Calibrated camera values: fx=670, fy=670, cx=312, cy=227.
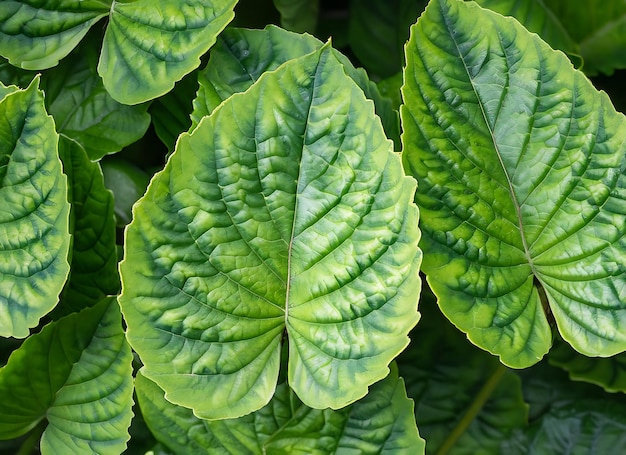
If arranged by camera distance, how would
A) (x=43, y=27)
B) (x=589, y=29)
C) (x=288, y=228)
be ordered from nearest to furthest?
(x=288, y=228) → (x=43, y=27) → (x=589, y=29)

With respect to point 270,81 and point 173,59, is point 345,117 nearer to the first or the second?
point 270,81

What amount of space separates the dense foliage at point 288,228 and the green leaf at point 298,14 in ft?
0.41

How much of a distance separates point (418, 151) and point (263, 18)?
0.34m

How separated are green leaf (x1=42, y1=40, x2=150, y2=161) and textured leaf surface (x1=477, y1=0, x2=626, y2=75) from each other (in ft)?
1.46

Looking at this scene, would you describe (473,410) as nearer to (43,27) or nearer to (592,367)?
(592,367)

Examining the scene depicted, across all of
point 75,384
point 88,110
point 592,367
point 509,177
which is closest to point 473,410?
point 592,367

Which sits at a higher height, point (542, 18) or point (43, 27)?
point (542, 18)

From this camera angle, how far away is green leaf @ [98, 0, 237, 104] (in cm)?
59

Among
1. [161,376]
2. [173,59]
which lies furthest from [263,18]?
[161,376]

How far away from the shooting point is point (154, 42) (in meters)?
0.61

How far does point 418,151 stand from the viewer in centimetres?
55

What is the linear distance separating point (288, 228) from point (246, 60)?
170 mm

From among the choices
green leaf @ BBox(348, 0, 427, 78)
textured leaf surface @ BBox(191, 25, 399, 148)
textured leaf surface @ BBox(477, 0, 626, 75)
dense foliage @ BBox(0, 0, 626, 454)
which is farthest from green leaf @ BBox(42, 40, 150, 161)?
textured leaf surface @ BBox(477, 0, 626, 75)

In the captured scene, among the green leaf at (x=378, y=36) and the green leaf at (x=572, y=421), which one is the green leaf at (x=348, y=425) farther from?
the green leaf at (x=378, y=36)
